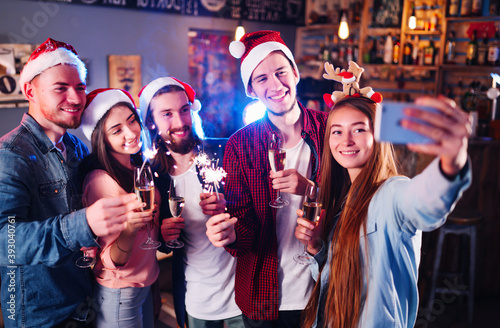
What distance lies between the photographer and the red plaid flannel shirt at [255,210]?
186 centimetres

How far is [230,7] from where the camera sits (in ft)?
18.1

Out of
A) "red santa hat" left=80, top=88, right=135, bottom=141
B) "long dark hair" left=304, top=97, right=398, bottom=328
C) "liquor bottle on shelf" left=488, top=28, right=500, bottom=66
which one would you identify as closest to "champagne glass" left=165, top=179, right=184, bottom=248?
"red santa hat" left=80, top=88, right=135, bottom=141

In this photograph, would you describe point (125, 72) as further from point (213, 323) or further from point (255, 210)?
point (213, 323)

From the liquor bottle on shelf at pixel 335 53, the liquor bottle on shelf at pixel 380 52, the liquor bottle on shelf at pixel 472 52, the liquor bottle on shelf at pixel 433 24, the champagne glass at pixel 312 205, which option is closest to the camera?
the champagne glass at pixel 312 205

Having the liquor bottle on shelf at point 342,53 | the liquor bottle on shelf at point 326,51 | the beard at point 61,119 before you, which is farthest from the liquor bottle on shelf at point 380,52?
the beard at point 61,119

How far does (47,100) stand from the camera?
5.25ft

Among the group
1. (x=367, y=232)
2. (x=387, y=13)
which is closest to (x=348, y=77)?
(x=367, y=232)

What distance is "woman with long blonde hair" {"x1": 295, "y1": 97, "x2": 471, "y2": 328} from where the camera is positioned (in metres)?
1.16

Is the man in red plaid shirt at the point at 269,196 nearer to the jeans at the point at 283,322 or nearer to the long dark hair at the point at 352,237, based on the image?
the jeans at the point at 283,322

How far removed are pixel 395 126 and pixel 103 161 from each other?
1.26m

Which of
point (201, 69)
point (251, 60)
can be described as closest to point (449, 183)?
point (251, 60)

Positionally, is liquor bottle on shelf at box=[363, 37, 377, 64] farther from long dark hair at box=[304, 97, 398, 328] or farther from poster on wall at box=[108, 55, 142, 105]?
long dark hair at box=[304, 97, 398, 328]

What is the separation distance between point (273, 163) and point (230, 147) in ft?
1.01

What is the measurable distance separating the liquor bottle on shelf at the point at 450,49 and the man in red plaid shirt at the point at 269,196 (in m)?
3.59
